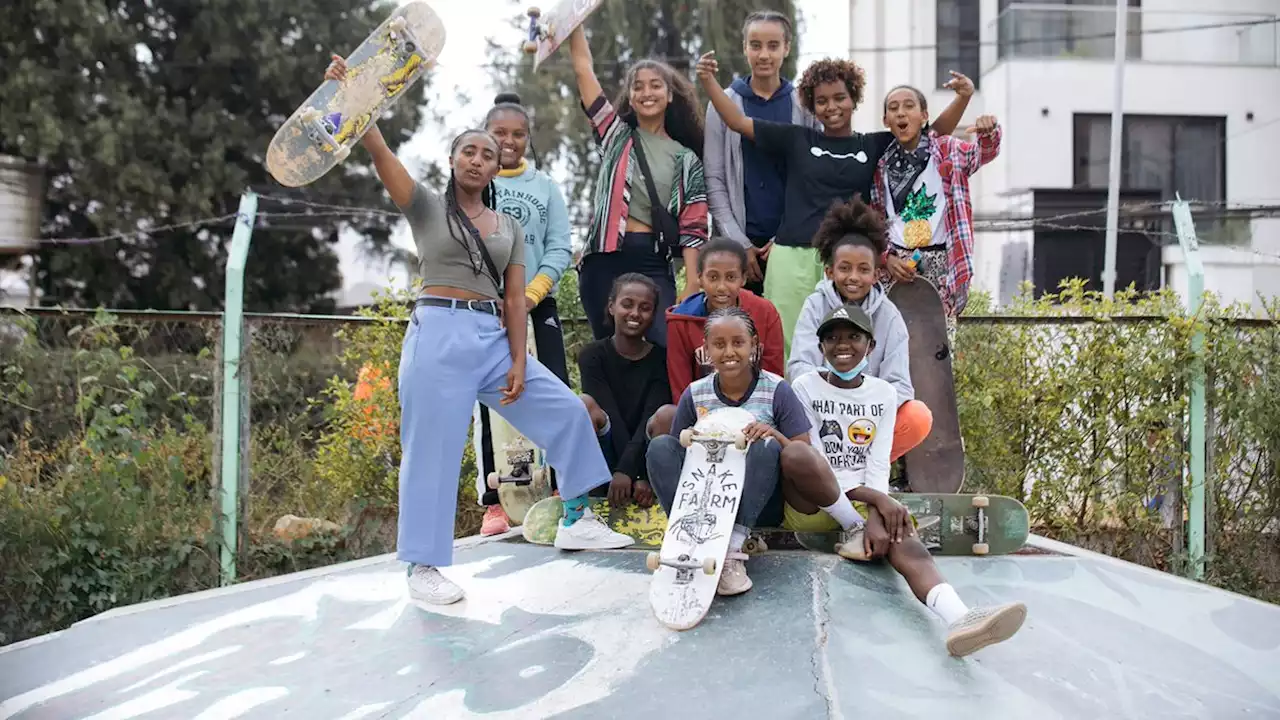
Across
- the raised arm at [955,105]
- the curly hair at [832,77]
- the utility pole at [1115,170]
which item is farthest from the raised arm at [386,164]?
the utility pole at [1115,170]

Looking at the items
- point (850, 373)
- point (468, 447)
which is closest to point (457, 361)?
point (850, 373)

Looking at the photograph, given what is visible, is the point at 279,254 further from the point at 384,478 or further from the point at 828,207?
the point at 828,207

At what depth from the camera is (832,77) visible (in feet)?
16.7

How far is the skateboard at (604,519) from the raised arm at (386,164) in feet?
4.89

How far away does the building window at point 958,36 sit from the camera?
18.3 m

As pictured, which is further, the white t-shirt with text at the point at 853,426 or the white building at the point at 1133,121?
the white building at the point at 1133,121

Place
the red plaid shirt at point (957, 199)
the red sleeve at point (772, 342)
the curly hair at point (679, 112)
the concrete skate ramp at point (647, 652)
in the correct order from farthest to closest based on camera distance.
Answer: the curly hair at point (679, 112)
the red plaid shirt at point (957, 199)
the red sleeve at point (772, 342)
the concrete skate ramp at point (647, 652)

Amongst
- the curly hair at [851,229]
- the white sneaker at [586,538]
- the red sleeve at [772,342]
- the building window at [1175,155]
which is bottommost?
the white sneaker at [586,538]

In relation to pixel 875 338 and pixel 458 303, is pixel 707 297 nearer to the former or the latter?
pixel 875 338

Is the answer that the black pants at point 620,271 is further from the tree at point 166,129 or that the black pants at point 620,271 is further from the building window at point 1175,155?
the building window at point 1175,155

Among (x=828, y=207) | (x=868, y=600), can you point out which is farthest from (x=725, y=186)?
(x=868, y=600)

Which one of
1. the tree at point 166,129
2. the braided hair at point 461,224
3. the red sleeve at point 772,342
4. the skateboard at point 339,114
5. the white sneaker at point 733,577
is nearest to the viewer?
Answer: the white sneaker at point 733,577

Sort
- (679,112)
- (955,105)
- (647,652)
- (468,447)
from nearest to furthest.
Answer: (647,652)
(955,105)
(679,112)
(468,447)

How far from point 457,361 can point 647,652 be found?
49.6 inches
